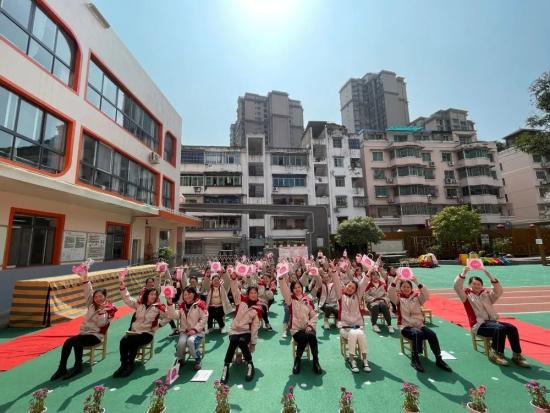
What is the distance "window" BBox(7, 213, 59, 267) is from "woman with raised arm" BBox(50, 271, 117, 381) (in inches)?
248

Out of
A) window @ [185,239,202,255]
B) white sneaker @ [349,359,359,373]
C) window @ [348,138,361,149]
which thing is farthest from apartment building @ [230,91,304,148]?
white sneaker @ [349,359,359,373]

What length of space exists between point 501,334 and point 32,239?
14215mm

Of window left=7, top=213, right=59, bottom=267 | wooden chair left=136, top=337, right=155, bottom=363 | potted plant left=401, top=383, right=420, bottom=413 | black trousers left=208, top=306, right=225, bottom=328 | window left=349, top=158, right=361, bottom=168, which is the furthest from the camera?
window left=349, top=158, right=361, bottom=168

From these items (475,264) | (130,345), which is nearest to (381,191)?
(475,264)

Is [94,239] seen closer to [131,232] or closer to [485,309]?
[131,232]

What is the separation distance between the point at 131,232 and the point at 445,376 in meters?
16.6

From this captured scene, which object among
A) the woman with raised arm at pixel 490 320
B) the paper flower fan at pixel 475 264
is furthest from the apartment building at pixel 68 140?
the woman with raised arm at pixel 490 320

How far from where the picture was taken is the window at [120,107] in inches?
524

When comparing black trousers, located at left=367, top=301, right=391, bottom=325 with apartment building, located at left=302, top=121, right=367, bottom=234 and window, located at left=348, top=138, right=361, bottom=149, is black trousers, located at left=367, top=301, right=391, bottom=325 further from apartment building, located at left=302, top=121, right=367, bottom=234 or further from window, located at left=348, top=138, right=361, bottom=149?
window, located at left=348, top=138, right=361, bottom=149

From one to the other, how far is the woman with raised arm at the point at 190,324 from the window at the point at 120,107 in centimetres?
1185

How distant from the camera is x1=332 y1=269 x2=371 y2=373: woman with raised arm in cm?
516

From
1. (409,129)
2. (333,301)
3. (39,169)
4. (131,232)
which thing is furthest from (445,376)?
(409,129)

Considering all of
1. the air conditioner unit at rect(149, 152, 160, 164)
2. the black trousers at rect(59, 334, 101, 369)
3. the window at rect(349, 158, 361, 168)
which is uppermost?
the window at rect(349, 158, 361, 168)

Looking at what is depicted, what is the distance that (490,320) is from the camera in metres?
5.58
